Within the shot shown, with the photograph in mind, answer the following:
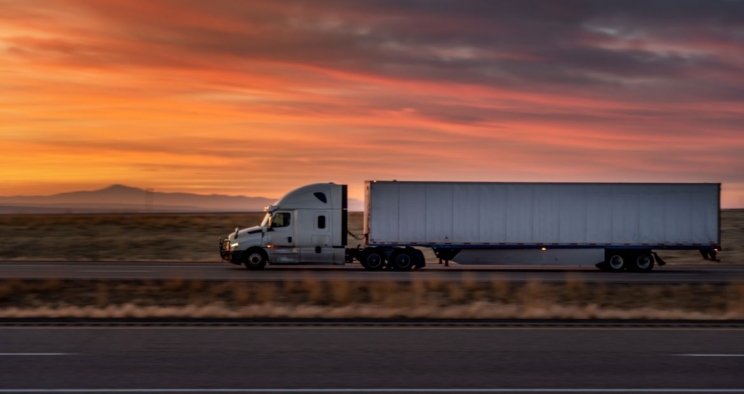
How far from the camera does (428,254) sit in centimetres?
5009

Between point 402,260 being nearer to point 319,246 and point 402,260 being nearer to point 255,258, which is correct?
point 319,246

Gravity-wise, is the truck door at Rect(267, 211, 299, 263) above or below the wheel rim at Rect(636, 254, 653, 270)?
above

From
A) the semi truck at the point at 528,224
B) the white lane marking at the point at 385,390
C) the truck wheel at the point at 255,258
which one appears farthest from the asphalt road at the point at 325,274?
the white lane marking at the point at 385,390

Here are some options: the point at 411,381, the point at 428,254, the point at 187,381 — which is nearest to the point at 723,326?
the point at 411,381

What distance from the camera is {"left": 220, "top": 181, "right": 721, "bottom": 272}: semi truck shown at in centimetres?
3481

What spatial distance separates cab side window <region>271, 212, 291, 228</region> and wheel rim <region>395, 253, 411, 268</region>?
14.5 ft

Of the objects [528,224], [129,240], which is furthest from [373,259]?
[129,240]

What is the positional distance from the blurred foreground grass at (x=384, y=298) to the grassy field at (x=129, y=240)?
69.1 feet

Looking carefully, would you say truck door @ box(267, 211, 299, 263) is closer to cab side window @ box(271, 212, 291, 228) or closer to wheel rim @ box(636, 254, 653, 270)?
cab side window @ box(271, 212, 291, 228)

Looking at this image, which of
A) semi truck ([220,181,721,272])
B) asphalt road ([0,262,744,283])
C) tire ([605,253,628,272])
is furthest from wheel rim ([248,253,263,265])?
tire ([605,253,628,272])

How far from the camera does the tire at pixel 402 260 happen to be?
3462 cm

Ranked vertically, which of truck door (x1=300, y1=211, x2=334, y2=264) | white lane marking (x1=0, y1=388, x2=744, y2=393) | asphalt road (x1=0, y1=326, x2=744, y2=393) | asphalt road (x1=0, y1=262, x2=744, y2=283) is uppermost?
truck door (x1=300, y1=211, x2=334, y2=264)

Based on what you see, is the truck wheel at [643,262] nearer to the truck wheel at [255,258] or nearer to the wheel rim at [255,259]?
the truck wheel at [255,258]

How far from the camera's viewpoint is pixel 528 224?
34.8 meters
